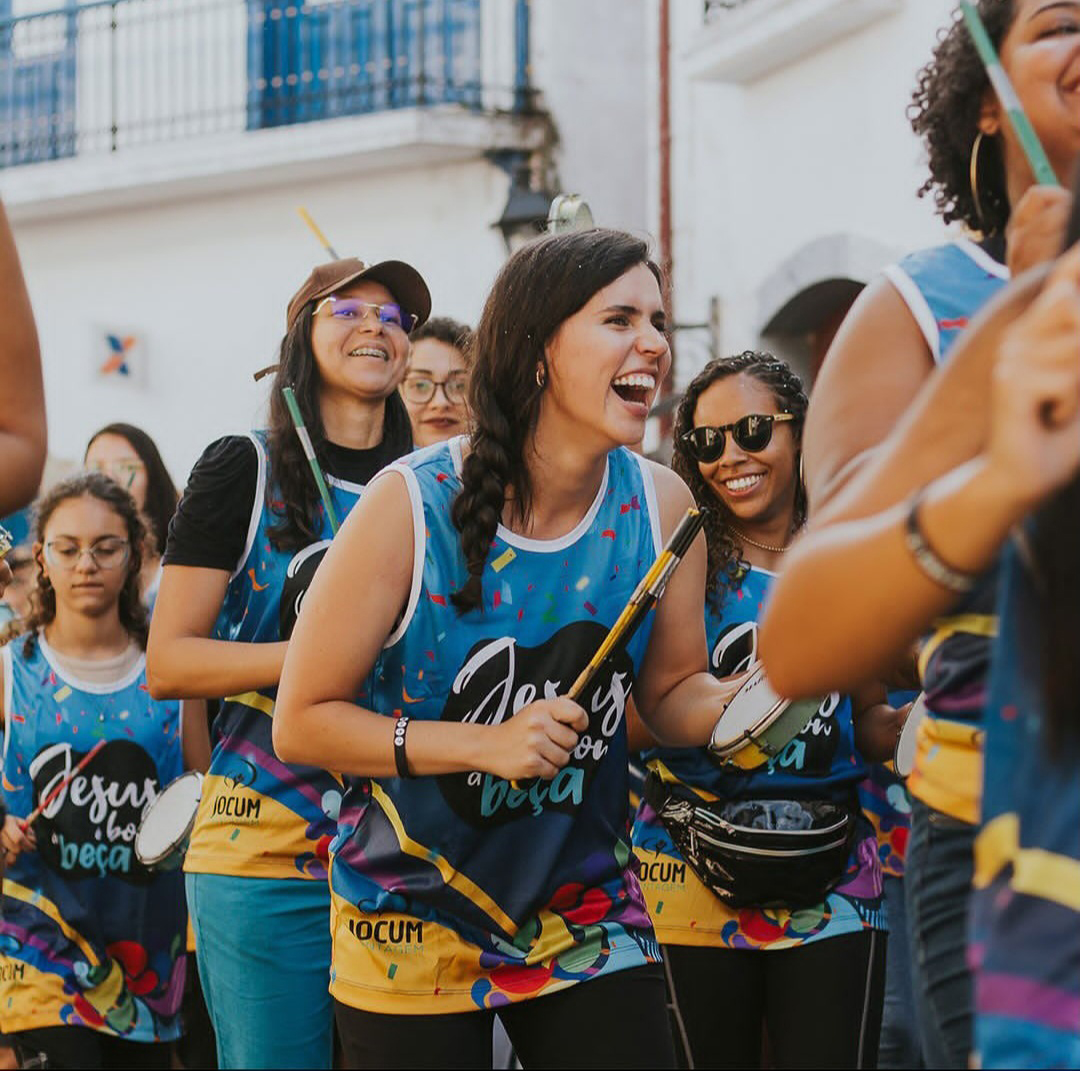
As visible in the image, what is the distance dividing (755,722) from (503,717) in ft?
1.63

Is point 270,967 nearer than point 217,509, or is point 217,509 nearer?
point 270,967

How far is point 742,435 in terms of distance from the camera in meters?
5.18

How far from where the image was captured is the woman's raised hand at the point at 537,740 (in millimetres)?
3414

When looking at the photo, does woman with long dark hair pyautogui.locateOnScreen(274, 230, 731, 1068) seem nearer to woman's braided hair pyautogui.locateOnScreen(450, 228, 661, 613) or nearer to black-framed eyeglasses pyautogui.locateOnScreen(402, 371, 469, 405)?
woman's braided hair pyautogui.locateOnScreen(450, 228, 661, 613)

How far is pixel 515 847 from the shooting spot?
11.8 ft

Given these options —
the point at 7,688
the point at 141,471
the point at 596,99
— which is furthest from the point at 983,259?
the point at 596,99

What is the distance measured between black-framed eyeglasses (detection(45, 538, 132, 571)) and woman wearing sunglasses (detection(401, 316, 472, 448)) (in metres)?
1.01

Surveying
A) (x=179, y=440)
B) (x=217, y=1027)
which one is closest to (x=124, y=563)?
(x=217, y=1027)

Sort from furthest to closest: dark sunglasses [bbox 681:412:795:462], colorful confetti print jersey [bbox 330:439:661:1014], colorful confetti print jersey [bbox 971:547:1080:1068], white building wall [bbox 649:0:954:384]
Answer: white building wall [bbox 649:0:954:384] < dark sunglasses [bbox 681:412:795:462] < colorful confetti print jersey [bbox 330:439:661:1014] < colorful confetti print jersey [bbox 971:547:1080:1068]

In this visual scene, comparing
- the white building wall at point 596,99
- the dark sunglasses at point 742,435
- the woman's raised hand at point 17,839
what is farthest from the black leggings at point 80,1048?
the white building wall at point 596,99

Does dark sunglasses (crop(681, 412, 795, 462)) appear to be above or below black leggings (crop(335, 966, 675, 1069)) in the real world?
Result: above

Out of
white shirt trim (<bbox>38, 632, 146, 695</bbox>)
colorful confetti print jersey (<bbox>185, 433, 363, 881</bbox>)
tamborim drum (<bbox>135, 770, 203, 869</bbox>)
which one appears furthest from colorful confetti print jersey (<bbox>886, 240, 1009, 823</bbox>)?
white shirt trim (<bbox>38, 632, 146, 695</bbox>)

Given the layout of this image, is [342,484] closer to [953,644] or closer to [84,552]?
[84,552]

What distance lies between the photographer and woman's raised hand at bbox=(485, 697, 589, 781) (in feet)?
11.2
